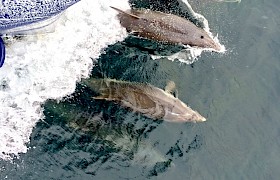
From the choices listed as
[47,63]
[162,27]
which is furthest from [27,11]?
[162,27]

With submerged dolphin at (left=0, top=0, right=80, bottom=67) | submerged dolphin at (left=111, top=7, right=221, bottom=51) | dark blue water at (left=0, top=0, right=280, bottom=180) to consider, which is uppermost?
submerged dolphin at (left=0, top=0, right=80, bottom=67)

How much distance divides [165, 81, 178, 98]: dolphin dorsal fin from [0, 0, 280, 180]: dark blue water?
0.32 ft

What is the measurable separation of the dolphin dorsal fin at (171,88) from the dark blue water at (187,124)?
98mm

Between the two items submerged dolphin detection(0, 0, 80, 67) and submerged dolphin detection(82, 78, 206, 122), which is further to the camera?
submerged dolphin detection(82, 78, 206, 122)

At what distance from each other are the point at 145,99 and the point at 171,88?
0.69 m

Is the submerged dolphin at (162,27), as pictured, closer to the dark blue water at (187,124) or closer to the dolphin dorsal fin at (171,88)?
the dark blue water at (187,124)

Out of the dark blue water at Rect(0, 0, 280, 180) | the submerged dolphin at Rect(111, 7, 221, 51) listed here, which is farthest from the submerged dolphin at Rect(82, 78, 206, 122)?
the submerged dolphin at Rect(111, 7, 221, 51)

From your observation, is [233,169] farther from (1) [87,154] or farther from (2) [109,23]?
(2) [109,23]

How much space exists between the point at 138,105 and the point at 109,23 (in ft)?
5.80

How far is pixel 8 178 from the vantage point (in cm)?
835

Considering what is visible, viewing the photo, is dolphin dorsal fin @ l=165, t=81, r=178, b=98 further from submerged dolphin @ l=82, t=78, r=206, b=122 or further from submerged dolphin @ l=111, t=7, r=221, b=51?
submerged dolphin @ l=111, t=7, r=221, b=51

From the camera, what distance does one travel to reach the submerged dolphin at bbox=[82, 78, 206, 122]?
901 cm

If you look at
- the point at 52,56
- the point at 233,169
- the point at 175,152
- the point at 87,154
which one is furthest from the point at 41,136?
the point at 233,169

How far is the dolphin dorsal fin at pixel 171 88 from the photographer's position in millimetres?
9438
